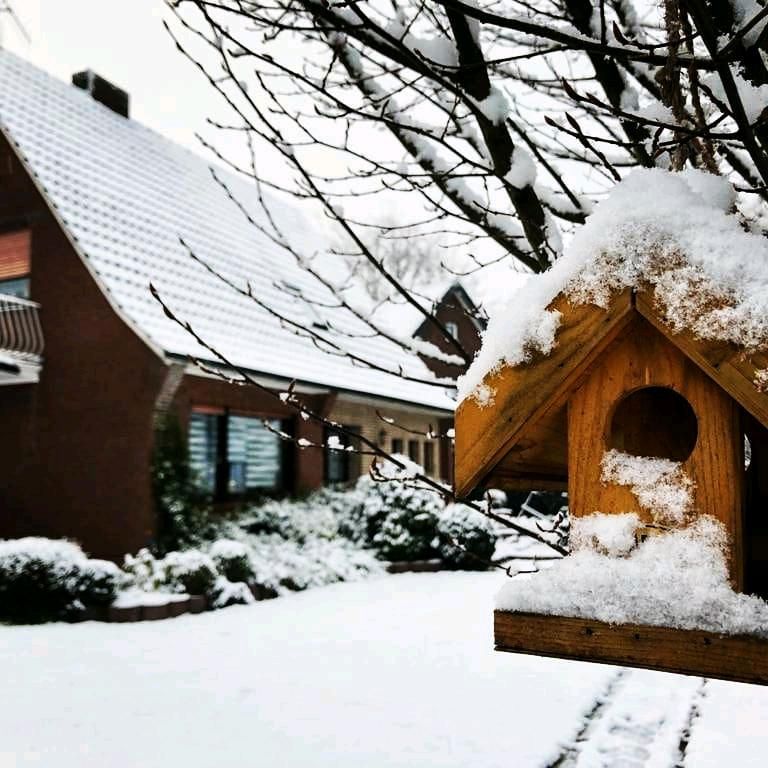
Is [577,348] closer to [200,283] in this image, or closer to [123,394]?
[123,394]

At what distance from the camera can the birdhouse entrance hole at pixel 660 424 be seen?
183 centimetres

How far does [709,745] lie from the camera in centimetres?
504

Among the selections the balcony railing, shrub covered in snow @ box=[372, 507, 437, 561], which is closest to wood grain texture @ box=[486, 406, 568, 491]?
shrub covered in snow @ box=[372, 507, 437, 561]

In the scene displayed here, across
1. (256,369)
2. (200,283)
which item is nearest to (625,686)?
(256,369)

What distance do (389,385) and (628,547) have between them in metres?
16.4

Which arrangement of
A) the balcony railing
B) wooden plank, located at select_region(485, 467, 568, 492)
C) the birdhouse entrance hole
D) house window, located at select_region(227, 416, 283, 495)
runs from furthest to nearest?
1. house window, located at select_region(227, 416, 283, 495)
2. the balcony railing
3. wooden plank, located at select_region(485, 467, 568, 492)
4. the birdhouse entrance hole

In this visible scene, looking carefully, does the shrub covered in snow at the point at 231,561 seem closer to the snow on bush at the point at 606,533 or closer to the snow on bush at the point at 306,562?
the snow on bush at the point at 306,562

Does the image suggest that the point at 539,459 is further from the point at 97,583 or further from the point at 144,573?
the point at 144,573

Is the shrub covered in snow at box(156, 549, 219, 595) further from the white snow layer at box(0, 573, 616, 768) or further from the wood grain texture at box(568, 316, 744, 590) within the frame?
the wood grain texture at box(568, 316, 744, 590)

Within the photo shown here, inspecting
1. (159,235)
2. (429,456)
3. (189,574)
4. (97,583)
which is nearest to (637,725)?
(189,574)

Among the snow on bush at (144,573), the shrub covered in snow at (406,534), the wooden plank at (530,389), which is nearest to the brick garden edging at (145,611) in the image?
the snow on bush at (144,573)

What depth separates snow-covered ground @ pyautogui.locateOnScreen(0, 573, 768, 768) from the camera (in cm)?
482

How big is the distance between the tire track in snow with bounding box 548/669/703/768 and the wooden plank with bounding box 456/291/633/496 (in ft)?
12.1

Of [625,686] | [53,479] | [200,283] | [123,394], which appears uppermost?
[200,283]
